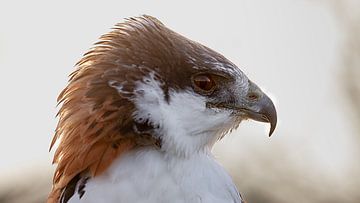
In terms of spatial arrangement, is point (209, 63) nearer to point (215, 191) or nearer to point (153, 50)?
point (153, 50)

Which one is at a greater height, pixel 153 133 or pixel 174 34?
pixel 174 34

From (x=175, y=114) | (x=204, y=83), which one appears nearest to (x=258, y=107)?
(x=204, y=83)

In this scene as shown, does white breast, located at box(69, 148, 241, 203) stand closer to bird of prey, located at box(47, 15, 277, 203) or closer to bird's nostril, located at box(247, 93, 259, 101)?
bird of prey, located at box(47, 15, 277, 203)

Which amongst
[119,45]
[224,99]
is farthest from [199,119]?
[119,45]

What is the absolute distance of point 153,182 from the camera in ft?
13.7

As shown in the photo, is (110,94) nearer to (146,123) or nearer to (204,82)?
(146,123)

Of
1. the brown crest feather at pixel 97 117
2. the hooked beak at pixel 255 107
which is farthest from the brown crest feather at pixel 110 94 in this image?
the hooked beak at pixel 255 107

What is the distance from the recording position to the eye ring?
4254 mm

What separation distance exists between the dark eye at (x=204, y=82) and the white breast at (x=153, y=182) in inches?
11.1

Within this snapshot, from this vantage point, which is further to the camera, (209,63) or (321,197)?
(321,197)

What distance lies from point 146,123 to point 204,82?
0.97 ft

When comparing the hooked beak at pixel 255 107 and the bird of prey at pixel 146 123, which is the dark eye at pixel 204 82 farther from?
the hooked beak at pixel 255 107

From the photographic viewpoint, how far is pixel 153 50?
4297 millimetres

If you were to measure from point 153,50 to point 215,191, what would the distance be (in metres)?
0.62
